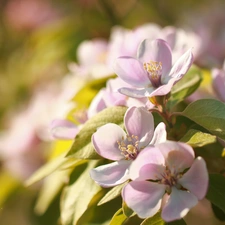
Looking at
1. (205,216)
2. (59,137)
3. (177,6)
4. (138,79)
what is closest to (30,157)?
(205,216)

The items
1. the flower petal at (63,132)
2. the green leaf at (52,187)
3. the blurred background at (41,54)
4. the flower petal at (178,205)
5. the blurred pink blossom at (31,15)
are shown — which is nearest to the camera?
the flower petal at (178,205)

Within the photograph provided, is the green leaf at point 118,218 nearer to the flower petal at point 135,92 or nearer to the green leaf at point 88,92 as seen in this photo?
the flower petal at point 135,92

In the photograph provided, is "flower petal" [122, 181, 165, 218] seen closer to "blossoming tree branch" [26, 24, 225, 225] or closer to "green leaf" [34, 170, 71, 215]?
"blossoming tree branch" [26, 24, 225, 225]

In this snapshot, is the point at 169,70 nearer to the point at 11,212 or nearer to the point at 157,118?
the point at 157,118

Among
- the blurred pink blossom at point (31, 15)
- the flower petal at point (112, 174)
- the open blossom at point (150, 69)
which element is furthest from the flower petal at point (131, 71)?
the blurred pink blossom at point (31, 15)

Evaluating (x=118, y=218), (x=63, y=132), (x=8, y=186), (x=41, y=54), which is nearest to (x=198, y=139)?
(x=118, y=218)

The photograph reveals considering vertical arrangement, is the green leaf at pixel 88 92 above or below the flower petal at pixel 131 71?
below
